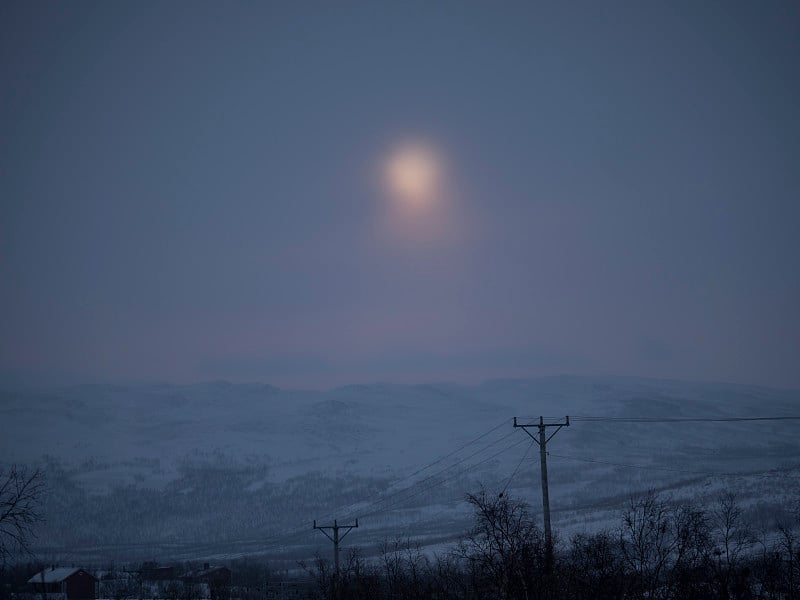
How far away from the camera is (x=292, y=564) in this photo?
428 ft

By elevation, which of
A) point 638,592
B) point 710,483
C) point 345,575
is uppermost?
point 638,592

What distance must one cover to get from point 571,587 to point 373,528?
16607 centimetres

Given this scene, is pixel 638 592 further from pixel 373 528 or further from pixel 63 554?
pixel 63 554

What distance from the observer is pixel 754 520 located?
94.2 m

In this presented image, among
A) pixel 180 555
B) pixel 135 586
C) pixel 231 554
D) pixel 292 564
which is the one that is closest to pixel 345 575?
pixel 135 586

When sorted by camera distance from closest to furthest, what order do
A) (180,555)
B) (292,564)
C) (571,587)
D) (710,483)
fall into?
(571,587) < (292,564) < (710,483) < (180,555)

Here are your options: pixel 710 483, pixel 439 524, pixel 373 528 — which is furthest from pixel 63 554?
pixel 710 483

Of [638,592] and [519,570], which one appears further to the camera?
[638,592]

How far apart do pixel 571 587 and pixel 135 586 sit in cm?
8416

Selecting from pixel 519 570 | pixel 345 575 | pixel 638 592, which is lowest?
pixel 345 575

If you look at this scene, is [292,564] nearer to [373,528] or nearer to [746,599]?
[373,528]

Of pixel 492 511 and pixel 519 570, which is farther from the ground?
pixel 492 511

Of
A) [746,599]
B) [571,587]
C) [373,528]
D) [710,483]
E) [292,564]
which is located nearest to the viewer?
[571,587]

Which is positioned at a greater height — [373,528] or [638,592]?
[638,592]
